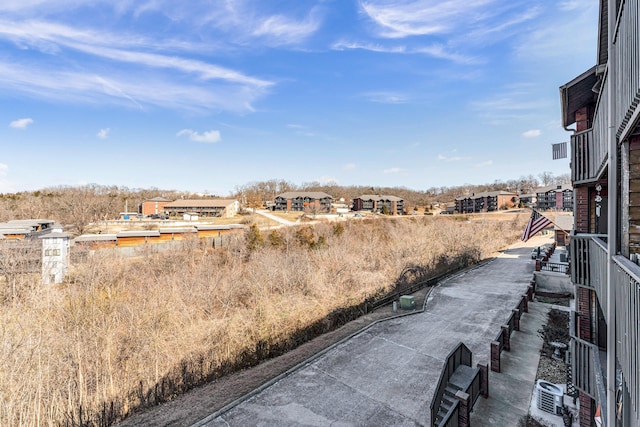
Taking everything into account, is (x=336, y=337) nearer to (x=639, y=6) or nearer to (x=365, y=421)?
(x=365, y=421)

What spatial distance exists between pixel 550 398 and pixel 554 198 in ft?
221

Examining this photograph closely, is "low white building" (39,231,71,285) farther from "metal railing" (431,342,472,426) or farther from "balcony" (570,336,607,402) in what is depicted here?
"balcony" (570,336,607,402)

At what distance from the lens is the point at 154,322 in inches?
435

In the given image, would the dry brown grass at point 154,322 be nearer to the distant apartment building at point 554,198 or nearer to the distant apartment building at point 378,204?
the distant apartment building at point 554,198

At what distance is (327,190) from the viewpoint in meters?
95.8

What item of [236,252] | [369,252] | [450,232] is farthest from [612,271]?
[450,232]

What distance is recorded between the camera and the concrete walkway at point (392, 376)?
7.23 meters

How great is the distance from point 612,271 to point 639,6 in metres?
2.87

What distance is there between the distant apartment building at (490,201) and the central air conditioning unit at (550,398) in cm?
6945

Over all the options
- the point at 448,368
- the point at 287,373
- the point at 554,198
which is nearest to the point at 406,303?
the point at 448,368

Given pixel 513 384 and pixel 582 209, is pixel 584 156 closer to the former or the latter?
pixel 582 209

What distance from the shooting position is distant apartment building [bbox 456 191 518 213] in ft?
222

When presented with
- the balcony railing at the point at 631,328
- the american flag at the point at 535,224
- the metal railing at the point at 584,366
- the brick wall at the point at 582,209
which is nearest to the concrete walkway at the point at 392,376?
the metal railing at the point at 584,366

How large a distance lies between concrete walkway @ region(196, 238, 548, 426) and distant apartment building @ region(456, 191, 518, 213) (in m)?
61.5
